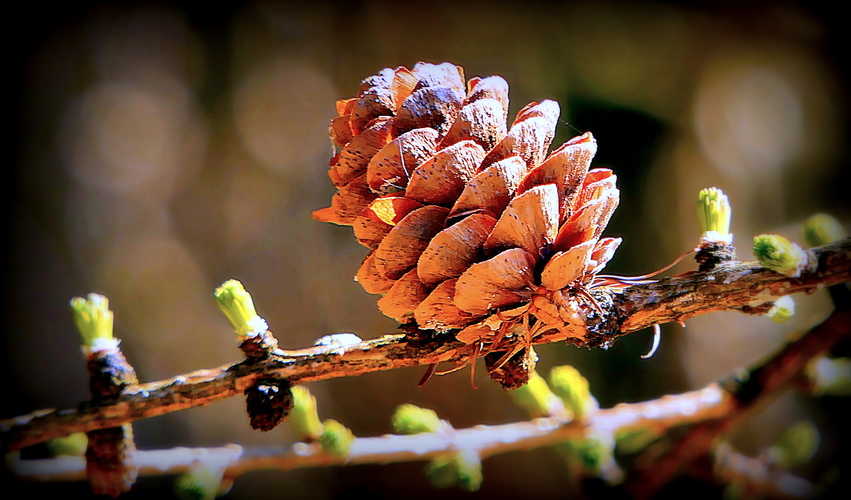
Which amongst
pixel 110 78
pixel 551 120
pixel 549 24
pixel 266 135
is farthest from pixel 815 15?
pixel 110 78

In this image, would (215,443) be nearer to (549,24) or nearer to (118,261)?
(118,261)

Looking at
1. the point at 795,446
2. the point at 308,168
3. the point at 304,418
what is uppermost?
the point at 308,168

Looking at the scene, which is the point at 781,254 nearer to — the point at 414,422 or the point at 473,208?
the point at 473,208

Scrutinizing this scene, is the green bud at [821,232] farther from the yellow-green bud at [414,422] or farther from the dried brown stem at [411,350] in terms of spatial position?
the yellow-green bud at [414,422]

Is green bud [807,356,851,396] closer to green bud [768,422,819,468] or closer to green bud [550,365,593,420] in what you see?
green bud [768,422,819,468]

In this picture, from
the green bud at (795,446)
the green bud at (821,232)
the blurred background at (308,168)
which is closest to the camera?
the green bud at (821,232)

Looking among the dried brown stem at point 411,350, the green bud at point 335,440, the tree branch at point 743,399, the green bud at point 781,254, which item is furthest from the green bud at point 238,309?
the tree branch at point 743,399

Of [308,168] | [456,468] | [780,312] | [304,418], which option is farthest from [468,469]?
[308,168]
